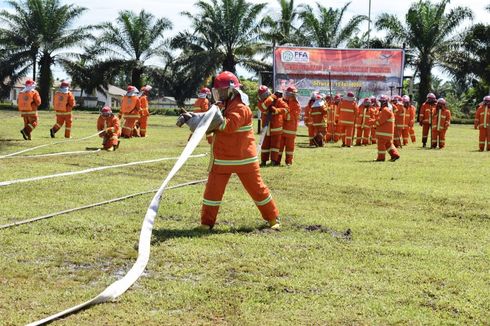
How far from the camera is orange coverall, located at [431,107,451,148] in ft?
73.7

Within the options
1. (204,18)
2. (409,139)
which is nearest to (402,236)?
(409,139)

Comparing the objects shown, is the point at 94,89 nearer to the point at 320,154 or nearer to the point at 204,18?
the point at 204,18

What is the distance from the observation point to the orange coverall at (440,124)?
73.7 feet

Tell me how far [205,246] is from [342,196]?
4372mm

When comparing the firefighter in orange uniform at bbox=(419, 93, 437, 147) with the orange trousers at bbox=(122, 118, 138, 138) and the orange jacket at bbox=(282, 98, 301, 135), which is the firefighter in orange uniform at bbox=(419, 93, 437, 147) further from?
the orange trousers at bbox=(122, 118, 138, 138)

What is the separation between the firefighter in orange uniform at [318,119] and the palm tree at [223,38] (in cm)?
2307

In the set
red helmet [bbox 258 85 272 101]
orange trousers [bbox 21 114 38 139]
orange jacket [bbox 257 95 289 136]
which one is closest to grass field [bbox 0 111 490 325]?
orange jacket [bbox 257 95 289 136]

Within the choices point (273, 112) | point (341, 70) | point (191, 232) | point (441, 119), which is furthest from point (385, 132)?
point (341, 70)

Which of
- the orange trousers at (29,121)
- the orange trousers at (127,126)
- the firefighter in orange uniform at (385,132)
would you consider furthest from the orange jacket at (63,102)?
the firefighter in orange uniform at (385,132)

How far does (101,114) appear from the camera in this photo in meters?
19.2

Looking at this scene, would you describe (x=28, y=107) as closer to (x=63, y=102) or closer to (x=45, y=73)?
(x=63, y=102)

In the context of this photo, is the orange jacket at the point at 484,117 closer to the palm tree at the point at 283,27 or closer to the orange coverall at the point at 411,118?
the orange coverall at the point at 411,118

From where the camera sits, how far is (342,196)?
1112 centimetres

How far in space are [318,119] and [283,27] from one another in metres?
27.7
